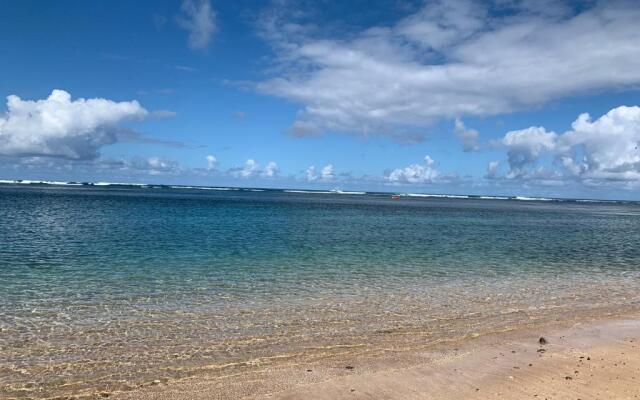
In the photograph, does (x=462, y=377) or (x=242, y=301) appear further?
(x=242, y=301)

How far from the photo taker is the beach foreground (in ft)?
35.7

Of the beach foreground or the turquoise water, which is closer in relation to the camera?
the beach foreground

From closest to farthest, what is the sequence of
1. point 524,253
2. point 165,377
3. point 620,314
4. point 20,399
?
point 20,399
point 165,377
point 620,314
point 524,253

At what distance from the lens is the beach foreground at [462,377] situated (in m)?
10.9

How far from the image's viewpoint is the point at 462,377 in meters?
12.1

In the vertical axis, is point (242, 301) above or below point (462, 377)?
above

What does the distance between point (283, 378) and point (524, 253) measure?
33833mm

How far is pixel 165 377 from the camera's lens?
466 inches

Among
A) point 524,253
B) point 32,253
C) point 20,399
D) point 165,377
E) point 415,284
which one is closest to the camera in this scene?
point 20,399

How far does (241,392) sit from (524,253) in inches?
1382

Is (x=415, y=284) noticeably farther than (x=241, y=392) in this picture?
Yes

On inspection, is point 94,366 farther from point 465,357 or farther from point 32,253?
point 32,253

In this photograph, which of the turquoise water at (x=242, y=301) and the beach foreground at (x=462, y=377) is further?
the turquoise water at (x=242, y=301)

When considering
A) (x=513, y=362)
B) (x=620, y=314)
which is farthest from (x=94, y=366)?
(x=620, y=314)
